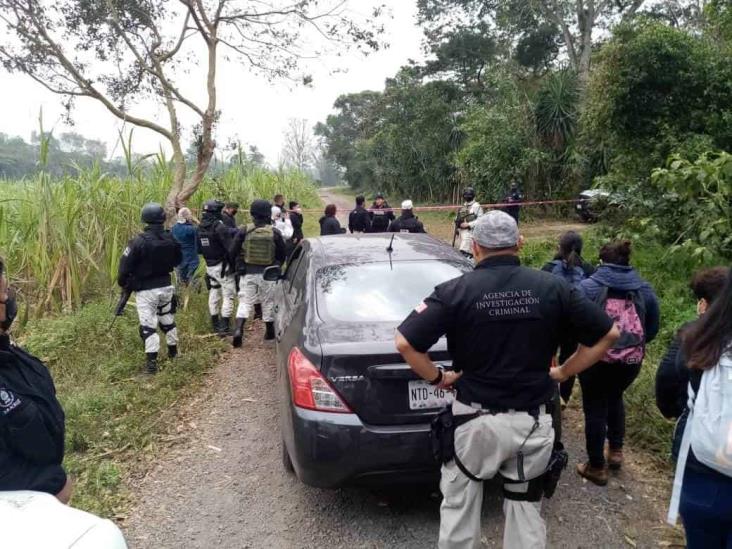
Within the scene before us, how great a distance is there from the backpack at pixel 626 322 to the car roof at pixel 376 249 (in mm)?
1129

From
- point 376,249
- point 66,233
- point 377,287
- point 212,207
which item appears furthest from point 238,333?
point 377,287

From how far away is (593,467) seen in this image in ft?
11.7

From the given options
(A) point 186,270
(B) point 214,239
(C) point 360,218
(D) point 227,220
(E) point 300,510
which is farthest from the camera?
(C) point 360,218

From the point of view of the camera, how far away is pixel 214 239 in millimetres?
6996

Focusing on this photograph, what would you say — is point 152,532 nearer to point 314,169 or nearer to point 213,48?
point 213,48

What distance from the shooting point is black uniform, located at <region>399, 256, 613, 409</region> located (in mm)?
2201

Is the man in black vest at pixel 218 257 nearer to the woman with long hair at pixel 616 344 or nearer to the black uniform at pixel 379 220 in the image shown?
the black uniform at pixel 379 220

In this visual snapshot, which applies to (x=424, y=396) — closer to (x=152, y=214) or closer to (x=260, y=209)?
(x=152, y=214)

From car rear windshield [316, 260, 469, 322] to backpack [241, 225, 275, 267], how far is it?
2627 millimetres

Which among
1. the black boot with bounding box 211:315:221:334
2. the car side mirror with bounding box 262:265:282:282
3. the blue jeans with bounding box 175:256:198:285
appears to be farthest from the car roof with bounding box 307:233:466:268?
the blue jeans with bounding box 175:256:198:285

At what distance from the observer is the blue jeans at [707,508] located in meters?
1.79

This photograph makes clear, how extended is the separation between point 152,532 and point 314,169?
93.0m

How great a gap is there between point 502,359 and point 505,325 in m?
0.14

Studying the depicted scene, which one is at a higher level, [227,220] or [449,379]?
[227,220]
